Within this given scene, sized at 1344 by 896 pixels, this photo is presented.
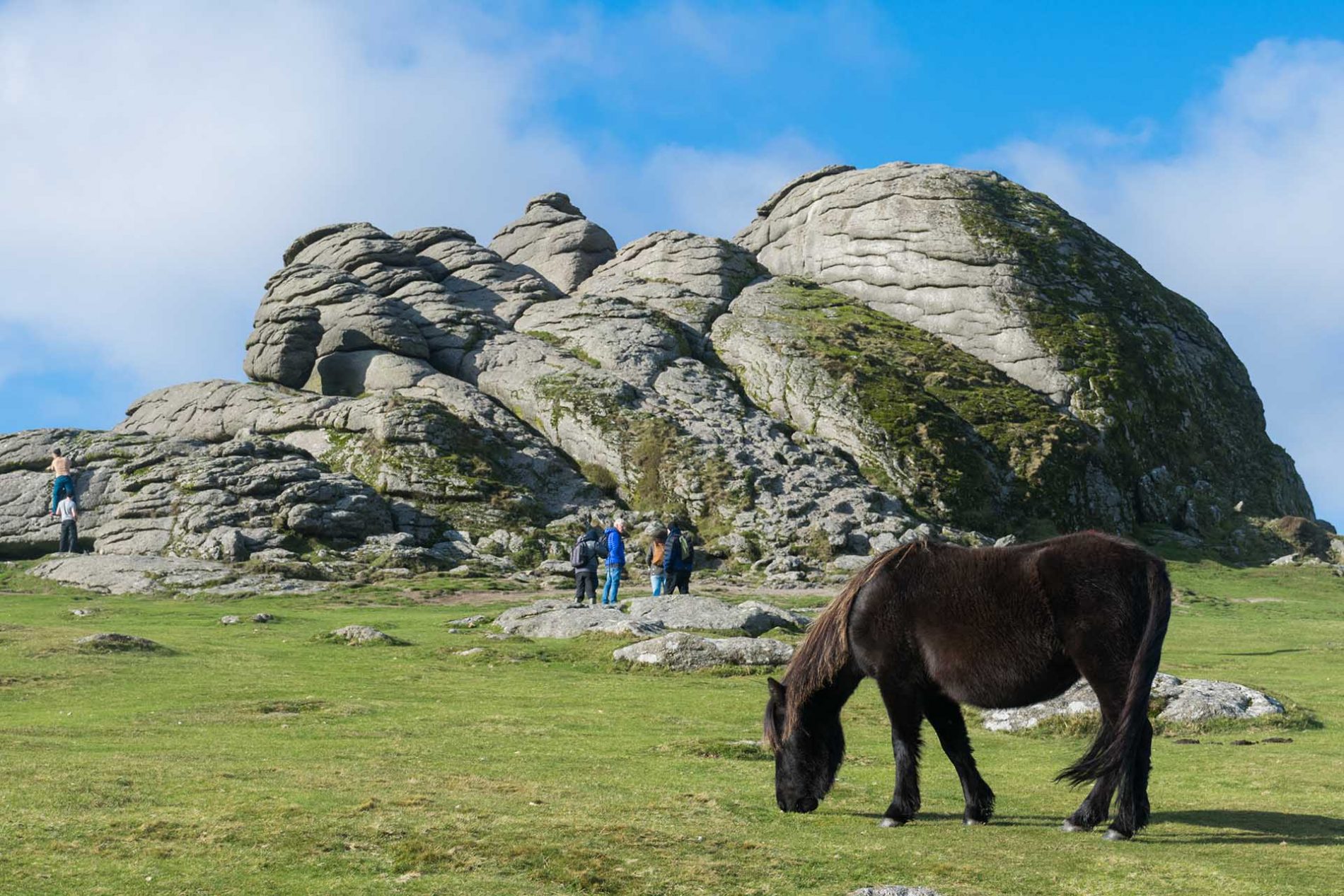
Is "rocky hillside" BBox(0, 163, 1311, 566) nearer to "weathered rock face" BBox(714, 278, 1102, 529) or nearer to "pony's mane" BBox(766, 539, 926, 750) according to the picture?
"weathered rock face" BBox(714, 278, 1102, 529)

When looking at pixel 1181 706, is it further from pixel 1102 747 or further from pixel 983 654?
pixel 983 654

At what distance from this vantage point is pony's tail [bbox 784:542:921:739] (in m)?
14.0

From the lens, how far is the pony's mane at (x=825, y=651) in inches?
550

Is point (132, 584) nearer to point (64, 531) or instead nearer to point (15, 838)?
point (64, 531)

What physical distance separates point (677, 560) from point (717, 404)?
30.3 m

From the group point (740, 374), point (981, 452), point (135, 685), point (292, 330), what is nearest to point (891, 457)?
point (981, 452)

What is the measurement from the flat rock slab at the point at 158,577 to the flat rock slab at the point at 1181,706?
3239 centimetres

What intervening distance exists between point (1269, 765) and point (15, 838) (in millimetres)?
16172

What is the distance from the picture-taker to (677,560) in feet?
144

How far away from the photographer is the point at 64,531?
5472cm

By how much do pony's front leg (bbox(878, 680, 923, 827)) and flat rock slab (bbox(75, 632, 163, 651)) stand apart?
2088 cm

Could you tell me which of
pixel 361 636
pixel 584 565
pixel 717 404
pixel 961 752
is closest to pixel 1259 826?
pixel 961 752

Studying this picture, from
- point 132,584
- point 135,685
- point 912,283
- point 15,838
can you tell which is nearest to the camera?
point 15,838

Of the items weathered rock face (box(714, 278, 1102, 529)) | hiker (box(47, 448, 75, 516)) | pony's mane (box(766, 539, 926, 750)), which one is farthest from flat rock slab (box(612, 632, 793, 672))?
weathered rock face (box(714, 278, 1102, 529))
